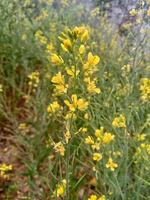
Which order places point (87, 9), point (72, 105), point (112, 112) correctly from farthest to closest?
1. point (87, 9)
2. point (112, 112)
3. point (72, 105)

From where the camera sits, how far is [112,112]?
2.52 metres

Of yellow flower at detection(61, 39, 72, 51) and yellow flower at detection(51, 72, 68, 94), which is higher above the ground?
yellow flower at detection(61, 39, 72, 51)

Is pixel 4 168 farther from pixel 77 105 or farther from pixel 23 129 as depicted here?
pixel 77 105

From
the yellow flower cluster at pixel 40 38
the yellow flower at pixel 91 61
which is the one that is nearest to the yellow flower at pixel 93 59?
the yellow flower at pixel 91 61

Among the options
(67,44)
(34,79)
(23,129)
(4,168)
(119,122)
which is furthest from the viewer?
(34,79)

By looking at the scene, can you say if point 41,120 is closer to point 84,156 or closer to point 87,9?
point 84,156

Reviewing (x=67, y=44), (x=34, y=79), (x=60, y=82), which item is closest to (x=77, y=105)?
(x=60, y=82)

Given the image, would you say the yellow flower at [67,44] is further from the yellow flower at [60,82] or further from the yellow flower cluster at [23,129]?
the yellow flower cluster at [23,129]

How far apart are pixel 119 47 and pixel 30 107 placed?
32.7 inches

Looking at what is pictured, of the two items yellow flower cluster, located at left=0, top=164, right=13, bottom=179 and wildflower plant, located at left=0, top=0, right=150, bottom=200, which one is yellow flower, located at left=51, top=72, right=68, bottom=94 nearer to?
wildflower plant, located at left=0, top=0, right=150, bottom=200

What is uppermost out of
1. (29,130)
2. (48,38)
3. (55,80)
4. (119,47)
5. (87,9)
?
(87,9)

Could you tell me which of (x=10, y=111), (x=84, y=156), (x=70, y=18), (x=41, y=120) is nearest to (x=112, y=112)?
(x=84, y=156)

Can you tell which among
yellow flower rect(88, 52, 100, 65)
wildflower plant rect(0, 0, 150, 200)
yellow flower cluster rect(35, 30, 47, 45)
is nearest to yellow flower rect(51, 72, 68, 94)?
wildflower plant rect(0, 0, 150, 200)

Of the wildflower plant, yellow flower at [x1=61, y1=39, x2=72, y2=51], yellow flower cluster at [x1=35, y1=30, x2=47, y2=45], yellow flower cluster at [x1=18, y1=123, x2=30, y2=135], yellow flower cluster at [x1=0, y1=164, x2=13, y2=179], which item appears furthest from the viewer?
yellow flower cluster at [x1=35, y1=30, x2=47, y2=45]
